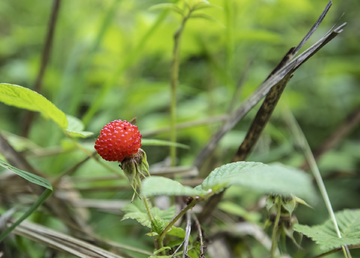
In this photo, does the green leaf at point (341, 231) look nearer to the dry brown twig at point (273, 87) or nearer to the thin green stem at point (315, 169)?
the thin green stem at point (315, 169)

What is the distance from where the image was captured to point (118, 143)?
15.7 inches

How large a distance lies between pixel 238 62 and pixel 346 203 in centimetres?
84

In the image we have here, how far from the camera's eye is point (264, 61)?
64.8 inches

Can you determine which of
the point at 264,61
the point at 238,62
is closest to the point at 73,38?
the point at 238,62

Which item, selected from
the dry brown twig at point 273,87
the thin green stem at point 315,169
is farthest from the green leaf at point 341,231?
the dry brown twig at point 273,87

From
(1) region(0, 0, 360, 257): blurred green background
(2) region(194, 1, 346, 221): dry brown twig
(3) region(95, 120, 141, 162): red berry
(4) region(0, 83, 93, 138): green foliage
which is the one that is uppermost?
(1) region(0, 0, 360, 257): blurred green background

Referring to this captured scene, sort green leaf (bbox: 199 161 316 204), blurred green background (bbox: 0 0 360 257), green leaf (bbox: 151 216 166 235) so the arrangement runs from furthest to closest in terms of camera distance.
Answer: blurred green background (bbox: 0 0 360 257) → green leaf (bbox: 151 216 166 235) → green leaf (bbox: 199 161 316 204)

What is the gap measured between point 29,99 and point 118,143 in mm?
173

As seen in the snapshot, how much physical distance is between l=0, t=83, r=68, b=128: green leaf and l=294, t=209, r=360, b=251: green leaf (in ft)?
1.43

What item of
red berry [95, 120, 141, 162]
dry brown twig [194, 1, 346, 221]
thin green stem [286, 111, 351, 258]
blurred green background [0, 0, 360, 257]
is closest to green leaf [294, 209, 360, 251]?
thin green stem [286, 111, 351, 258]

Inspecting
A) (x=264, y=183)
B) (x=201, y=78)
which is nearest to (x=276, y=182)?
(x=264, y=183)

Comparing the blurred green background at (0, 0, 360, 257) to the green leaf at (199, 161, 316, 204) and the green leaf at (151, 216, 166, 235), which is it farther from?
the green leaf at (199, 161, 316, 204)

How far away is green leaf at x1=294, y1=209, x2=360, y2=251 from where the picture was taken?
1.34 feet

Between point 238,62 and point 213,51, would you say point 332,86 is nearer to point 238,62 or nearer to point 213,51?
point 238,62
